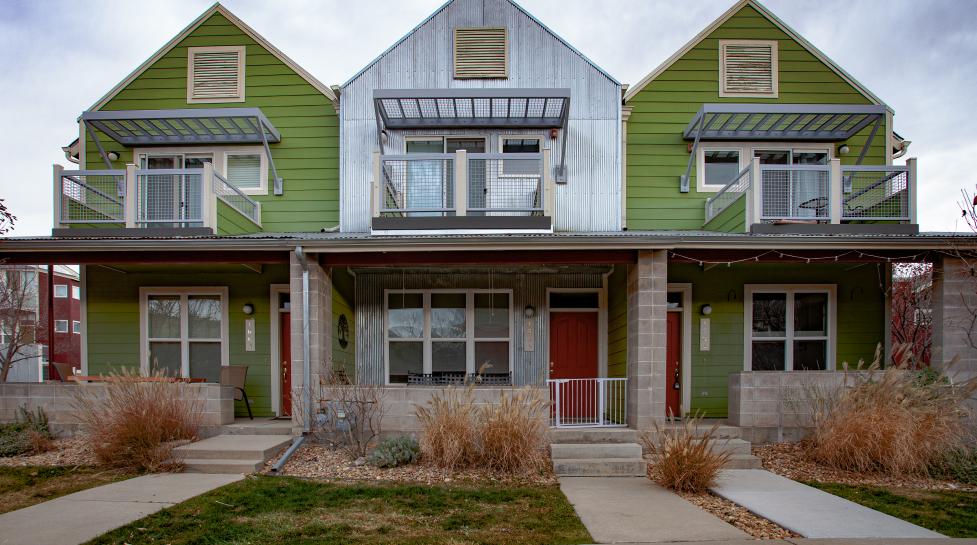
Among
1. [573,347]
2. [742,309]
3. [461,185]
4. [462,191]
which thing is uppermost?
[461,185]

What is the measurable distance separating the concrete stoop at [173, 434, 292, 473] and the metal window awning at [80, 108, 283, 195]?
17.0 ft

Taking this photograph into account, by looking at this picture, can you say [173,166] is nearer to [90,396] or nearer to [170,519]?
[90,396]

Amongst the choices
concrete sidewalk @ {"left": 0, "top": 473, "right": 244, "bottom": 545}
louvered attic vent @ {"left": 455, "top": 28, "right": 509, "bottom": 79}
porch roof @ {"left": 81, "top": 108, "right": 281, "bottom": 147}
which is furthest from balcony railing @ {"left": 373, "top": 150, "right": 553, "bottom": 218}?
concrete sidewalk @ {"left": 0, "top": 473, "right": 244, "bottom": 545}

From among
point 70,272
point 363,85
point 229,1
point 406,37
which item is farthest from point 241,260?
point 70,272

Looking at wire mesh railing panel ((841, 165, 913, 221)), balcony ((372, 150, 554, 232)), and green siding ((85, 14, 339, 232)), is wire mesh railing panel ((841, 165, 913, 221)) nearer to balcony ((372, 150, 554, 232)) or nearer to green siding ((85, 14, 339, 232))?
balcony ((372, 150, 554, 232))

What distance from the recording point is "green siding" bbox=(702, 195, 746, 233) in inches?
374

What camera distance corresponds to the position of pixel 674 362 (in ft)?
34.3

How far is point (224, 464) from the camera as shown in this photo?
6980mm

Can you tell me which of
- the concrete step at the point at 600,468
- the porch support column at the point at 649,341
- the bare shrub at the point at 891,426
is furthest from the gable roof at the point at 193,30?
the bare shrub at the point at 891,426

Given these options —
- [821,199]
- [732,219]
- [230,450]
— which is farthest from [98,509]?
[821,199]

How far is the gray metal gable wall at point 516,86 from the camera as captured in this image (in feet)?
35.3

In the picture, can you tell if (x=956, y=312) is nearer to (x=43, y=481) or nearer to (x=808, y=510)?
(x=808, y=510)

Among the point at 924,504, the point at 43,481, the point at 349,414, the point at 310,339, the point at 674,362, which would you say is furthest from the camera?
the point at 674,362

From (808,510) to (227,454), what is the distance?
22.4ft
